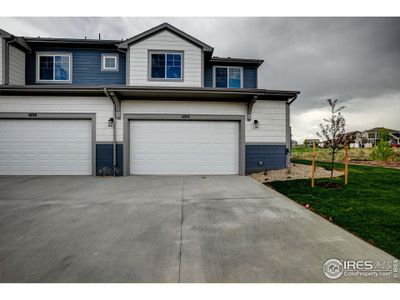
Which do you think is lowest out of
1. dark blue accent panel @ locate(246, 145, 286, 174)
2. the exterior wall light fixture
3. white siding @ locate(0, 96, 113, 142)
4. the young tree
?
dark blue accent panel @ locate(246, 145, 286, 174)

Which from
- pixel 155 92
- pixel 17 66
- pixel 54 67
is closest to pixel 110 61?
pixel 54 67

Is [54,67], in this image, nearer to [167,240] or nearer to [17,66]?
[17,66]

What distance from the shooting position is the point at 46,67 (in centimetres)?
939

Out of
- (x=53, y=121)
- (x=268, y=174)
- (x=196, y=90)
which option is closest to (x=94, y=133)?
(x=53, y=121)

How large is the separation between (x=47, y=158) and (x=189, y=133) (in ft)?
19.4

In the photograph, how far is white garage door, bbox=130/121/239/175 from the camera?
7574 mm

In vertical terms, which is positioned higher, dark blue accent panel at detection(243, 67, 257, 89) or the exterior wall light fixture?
dark blue accent panel at detection(243, 67, 257, 89)

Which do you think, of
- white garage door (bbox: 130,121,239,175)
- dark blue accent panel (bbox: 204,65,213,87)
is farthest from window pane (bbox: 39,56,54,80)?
dark blue accent panel (bbox: 204,65,213,87)

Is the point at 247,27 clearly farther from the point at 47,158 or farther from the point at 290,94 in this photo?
the point at 47,158

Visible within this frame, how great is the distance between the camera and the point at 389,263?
2008 mm

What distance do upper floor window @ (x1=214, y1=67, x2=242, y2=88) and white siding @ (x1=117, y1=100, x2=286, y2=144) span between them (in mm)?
3284

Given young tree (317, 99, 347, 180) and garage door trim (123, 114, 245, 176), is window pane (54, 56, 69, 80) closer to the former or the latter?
garage door trim (123, 114, 245, 176)
